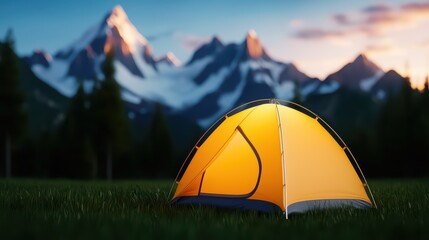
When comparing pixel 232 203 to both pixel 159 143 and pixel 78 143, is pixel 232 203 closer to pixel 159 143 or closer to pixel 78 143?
pixel 78 143

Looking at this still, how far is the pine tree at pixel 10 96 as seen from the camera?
41406mm

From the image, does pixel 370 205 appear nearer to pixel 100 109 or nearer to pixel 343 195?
pixel 343 195

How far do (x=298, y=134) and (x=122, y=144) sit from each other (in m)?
39.1

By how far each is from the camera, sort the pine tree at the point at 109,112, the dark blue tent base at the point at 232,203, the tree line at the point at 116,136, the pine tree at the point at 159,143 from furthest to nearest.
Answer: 1. the pine tree at the point at 159,143
2. the pine tree at the point at 109,112
3. the tree line at the point at 116,136
4. the dark blue tent base at the point at 232,203

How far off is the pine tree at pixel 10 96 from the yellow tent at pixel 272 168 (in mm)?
34359

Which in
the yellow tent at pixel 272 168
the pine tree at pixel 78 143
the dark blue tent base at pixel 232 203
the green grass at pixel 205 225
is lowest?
the green grass at pixel 205 225

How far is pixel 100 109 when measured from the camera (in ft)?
153

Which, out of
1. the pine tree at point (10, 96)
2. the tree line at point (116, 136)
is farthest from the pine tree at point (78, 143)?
the pine tree at point (10, 96)

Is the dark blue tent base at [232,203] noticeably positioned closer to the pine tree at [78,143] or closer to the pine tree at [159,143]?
the pine tree at [78,143]

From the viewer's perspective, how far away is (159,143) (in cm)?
6550

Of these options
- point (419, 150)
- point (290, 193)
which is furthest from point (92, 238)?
point (419, 150)

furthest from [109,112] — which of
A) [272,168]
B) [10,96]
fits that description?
[272,168]

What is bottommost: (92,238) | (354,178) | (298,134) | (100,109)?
(92,238)

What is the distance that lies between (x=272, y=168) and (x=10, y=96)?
36.6 metres
